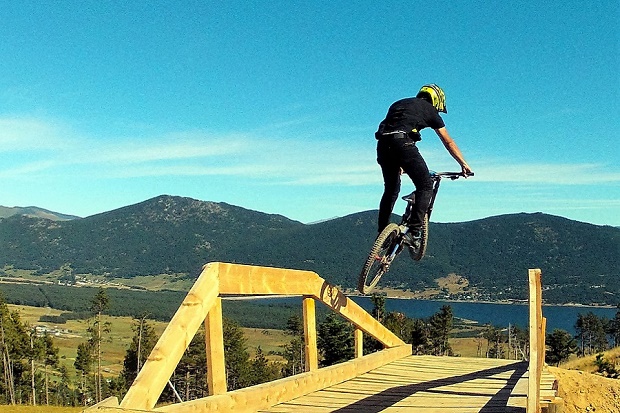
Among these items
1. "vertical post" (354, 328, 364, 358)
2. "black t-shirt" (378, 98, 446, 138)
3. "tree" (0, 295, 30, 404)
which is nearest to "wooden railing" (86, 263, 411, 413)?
"vertical post" (354, 328, 364, 358)

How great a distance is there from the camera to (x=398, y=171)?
7.77 m

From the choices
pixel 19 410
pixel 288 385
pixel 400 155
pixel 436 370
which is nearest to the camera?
pixel 288 385

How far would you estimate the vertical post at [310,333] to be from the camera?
7555 millimetres

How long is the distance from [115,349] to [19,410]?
398ft

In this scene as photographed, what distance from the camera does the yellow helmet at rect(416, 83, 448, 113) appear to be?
777 centimetres

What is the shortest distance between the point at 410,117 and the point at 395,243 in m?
1.76

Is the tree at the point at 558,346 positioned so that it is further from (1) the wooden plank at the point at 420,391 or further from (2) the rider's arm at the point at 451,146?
(2) the rider's arm at the point at 451,146

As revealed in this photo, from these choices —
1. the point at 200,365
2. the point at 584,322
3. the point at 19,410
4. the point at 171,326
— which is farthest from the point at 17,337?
the point at 584,322

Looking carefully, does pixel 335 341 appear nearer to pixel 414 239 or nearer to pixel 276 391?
pixel 414 239

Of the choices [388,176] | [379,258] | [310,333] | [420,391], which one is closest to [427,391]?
[420,391]

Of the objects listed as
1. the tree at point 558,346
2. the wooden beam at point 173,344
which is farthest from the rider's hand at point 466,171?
the tree at point 558,346

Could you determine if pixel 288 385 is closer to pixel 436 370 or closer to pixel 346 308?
pixel 346 308

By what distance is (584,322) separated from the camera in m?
114

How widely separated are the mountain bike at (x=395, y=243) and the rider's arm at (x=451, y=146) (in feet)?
0.83
